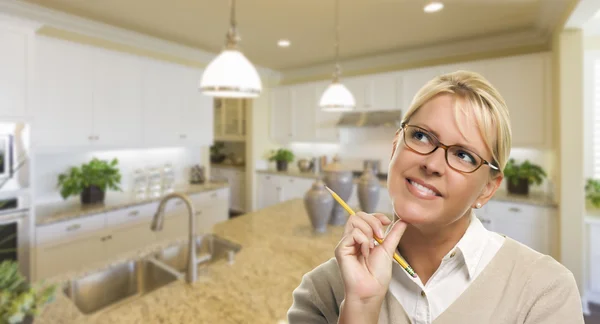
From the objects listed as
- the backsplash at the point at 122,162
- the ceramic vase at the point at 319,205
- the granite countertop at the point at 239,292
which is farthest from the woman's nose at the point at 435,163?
the backsplash at the point at 122,162

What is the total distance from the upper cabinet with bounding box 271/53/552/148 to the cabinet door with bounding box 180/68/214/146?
1303 mm

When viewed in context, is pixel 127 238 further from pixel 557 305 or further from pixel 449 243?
pixel 557 305

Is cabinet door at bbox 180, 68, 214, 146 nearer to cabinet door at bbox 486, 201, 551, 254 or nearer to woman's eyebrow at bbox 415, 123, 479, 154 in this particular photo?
cabinet door at bbox 486, 201, 551, 254

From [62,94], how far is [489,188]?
3.13 m

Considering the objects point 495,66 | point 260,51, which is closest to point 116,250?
point 260,51

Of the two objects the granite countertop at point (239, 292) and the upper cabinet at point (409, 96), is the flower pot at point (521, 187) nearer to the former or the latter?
the upper cabinet at point (409, 96)

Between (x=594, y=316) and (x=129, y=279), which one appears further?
(x=594, y=316)

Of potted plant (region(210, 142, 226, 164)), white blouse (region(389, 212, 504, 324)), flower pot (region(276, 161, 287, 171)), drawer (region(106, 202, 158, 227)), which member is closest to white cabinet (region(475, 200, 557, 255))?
white blouse (region(389, 212, 504, 324))

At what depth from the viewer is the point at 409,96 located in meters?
3.52

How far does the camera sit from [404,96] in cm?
362

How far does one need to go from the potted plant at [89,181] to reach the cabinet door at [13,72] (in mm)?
702

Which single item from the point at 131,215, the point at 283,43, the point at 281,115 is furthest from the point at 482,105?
the point at 281,115

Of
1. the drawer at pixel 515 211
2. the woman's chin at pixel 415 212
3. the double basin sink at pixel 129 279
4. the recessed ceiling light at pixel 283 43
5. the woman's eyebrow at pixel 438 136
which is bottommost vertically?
the double basin sink at pixel 129 279

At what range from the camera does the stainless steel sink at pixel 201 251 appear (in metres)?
1.66
